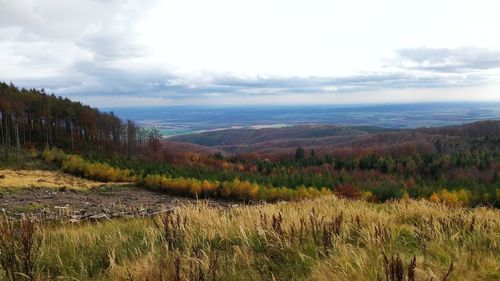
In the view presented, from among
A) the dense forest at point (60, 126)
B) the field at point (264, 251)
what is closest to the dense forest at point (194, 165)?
the dense forest at point (60, 126)

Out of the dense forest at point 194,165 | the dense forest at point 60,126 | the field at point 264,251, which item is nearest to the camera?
the field at point 264,251

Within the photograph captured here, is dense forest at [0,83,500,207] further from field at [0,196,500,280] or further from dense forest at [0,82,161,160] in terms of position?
field at [0,196,500,280]

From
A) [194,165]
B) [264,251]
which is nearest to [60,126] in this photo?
[194,165]

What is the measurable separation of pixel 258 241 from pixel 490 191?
38487 millimetres

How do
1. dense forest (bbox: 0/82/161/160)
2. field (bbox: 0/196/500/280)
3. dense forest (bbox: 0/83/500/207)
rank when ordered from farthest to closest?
dense forest (bbox: 0/82/161/160), dense forest (bbox: 0/83/500/207), field (bbox: 0/196/500/280)

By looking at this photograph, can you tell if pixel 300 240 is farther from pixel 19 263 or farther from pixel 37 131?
pixel 37 131

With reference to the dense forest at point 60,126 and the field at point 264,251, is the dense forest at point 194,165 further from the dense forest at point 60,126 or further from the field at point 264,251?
the field at point 264,251

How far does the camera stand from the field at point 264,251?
3.79m

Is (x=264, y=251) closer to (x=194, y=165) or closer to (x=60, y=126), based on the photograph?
(x=194, y=165)

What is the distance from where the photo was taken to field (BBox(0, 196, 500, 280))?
3785 millimetres

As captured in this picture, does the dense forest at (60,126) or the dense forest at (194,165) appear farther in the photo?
the dense forest at (60,126)

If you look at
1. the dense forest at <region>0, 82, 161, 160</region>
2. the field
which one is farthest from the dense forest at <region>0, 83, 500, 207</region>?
the field

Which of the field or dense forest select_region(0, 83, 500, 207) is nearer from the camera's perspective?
the field

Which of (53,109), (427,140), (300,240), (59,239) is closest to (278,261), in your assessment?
(300,240)
